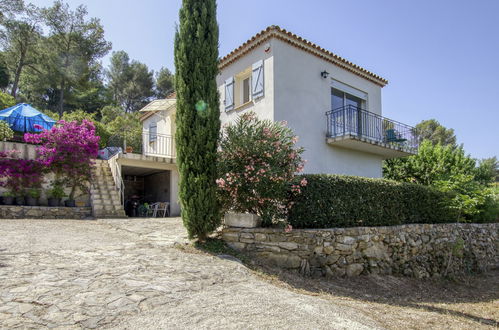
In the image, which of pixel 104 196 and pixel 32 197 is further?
pixel 104 196

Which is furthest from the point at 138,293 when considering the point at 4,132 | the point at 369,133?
the point at 4,132

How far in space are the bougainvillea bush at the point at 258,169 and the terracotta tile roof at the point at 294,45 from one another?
4.46 metres

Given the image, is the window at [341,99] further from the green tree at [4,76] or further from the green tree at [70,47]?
the green tree at [4,76]

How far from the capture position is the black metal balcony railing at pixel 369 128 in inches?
420

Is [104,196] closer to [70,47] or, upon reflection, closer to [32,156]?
[32,156]

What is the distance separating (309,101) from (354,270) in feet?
18.5

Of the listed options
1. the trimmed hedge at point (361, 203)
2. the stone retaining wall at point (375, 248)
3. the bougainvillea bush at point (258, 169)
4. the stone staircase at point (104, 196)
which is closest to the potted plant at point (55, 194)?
the stone staircase at point (104, 196)

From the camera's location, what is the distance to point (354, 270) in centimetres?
652

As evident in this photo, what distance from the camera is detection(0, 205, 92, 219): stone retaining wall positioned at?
28.3 ft

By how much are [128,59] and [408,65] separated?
1251 inches

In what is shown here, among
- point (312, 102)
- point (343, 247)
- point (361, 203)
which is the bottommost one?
point (343, 247)

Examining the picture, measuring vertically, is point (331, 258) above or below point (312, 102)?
below

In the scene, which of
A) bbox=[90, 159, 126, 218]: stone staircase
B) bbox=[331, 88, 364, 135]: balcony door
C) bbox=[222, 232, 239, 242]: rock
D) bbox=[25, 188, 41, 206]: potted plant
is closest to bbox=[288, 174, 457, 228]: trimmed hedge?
bbox=[222, 232, 239, 242]: rock

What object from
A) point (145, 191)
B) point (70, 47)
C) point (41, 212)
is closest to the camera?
point (41, 212)
